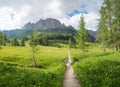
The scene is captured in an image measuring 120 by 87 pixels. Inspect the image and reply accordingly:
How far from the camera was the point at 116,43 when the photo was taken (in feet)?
228

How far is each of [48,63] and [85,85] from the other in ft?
141

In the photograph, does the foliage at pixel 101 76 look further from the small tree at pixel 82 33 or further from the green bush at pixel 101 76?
the small tree at pixel 82 33

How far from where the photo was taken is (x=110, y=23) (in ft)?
228

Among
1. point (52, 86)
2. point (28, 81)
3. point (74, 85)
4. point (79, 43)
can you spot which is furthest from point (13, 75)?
point (79, 43)

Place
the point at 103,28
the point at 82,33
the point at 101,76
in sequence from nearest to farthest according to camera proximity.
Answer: the point at 101,76 < the point at 82,33 < the point at 103,28

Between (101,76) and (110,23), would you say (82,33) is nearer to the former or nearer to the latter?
(110,23)

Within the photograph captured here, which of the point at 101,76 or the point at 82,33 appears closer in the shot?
the point at 101,76

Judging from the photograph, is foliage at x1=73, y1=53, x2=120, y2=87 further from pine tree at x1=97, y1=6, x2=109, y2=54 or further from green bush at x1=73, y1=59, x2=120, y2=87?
pine tree at x1=97, y1=6, x2=109, y2=54

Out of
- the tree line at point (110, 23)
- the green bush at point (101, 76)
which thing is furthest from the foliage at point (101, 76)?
the tree line at point (110, 23)

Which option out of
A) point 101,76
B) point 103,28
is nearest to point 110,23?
point 103,28

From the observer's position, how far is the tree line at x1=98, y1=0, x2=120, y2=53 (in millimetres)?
63138

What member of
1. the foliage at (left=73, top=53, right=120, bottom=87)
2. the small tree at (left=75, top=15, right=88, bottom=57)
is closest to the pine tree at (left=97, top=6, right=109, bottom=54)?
the small tree at (left=75, top=15, right=88, bottom=57)

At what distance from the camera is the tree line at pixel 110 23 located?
63138mm

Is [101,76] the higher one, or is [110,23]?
[110,23]
